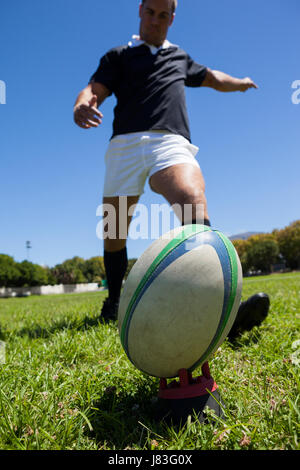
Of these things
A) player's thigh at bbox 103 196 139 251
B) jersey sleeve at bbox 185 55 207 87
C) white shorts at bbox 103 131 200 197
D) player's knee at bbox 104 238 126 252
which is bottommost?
player's knee at bbox 104 238 126 252

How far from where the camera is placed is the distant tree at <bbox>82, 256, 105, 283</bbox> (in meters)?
81.5

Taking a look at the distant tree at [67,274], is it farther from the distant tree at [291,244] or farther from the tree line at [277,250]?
the distant tree at [291,244]

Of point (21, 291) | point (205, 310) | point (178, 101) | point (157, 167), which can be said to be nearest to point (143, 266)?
point (205, 310)

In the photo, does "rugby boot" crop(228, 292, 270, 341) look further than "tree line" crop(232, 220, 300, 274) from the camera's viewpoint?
No

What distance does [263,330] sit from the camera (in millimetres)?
2973

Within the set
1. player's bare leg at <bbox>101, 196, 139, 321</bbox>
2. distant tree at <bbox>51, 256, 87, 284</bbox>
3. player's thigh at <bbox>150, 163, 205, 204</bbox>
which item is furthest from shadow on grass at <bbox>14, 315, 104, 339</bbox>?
distant tree at <bbox>51, 256, 87, 284</bbox>

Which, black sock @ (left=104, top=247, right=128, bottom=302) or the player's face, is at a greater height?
the player's face

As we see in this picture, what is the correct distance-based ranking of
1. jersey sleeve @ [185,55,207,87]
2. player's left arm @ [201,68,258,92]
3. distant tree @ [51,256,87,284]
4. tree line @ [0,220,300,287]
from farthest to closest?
distant tree @ [51,256,87,284]
tree line @ [0,220,300,287]
player's left arm @ [201,68,258,92]
jersey sleeve @ [185,55,207,87]

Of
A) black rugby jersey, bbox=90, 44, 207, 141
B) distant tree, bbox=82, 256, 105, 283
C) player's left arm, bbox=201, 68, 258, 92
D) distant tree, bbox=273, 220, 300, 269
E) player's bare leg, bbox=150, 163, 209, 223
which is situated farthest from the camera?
distant tree, bbox=82, 256, 105, 283

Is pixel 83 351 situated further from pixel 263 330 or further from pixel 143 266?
pixel 263 330

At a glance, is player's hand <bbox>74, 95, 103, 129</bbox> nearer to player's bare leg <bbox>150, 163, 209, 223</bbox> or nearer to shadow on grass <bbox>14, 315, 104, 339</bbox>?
player's bare leg <bbox>150, 163, 209, 223</bbox>

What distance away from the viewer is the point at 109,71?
3.60 meters

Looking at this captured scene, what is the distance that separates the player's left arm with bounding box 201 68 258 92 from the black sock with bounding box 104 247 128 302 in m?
2.33
